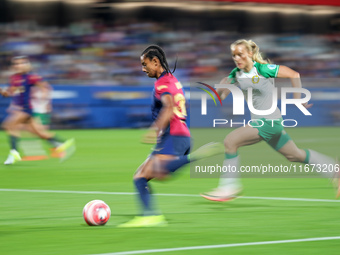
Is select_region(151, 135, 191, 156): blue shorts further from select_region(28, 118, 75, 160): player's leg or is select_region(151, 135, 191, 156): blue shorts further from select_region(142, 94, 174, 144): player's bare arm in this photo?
select_region(28, 118, 75, 160): player's leg

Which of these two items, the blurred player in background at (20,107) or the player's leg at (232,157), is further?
the blurred player in background at (20,107)

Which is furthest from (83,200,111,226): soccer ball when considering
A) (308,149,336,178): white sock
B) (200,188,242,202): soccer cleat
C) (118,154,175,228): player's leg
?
(308,149,336,178): white sock

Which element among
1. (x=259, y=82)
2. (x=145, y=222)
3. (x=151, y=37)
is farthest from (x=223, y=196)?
(x=151, y=37)

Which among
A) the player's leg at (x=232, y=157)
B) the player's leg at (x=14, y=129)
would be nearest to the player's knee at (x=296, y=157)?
the player's leg at (x=232, y=157)

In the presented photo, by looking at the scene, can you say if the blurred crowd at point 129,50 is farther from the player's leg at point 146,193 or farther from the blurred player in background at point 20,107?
the player's leg at point 146,193

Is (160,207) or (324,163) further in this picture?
(324,163)

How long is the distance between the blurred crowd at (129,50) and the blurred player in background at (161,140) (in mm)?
17644

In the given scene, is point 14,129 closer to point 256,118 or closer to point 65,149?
point 65,149

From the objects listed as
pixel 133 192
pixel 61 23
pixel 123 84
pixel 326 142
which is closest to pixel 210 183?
pixel 133 192

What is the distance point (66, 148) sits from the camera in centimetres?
1580

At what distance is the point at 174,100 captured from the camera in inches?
307

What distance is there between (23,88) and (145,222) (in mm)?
7910

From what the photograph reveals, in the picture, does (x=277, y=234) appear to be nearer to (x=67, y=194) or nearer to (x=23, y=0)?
(x=67, y=194)

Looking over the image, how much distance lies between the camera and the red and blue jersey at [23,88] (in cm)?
1516
